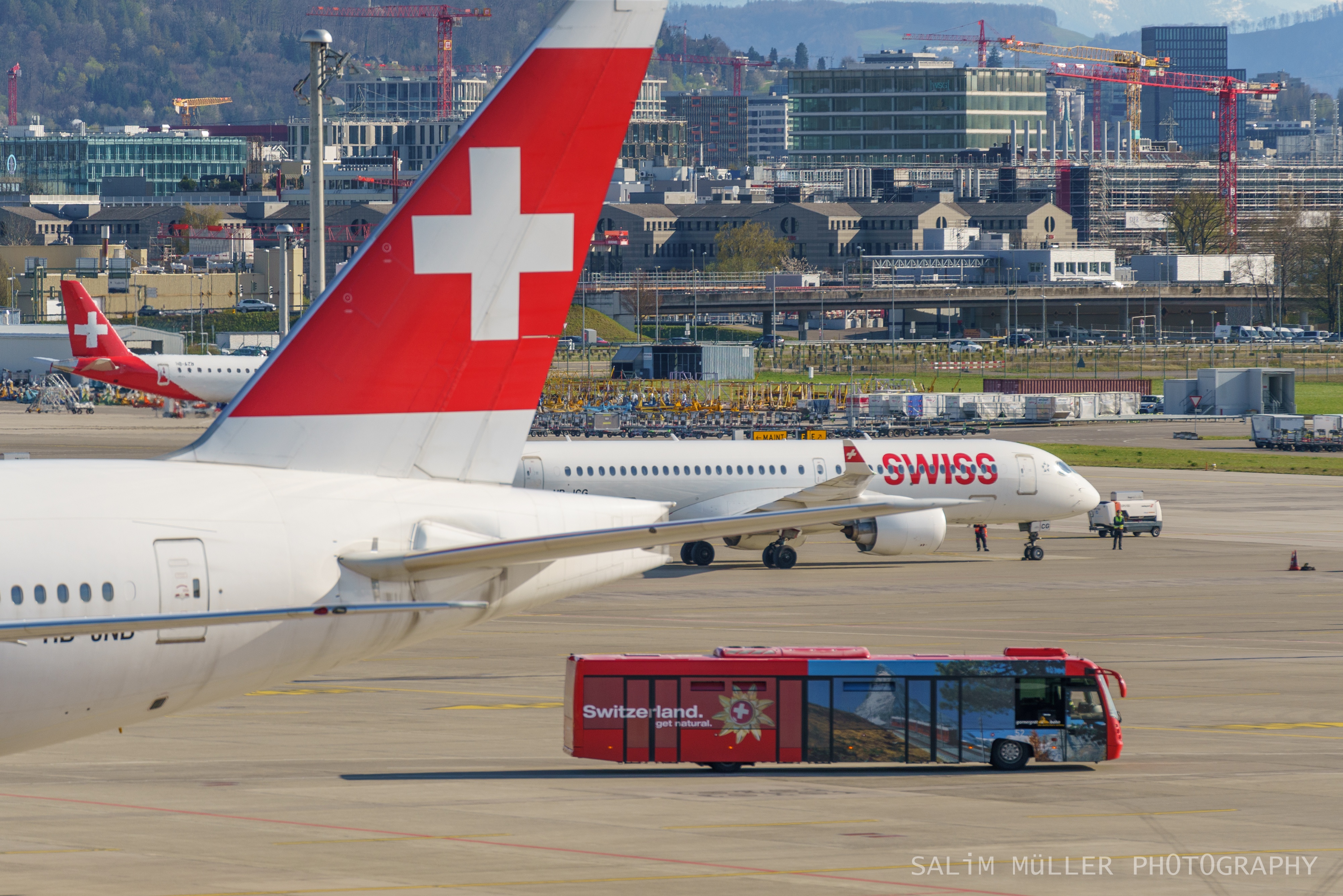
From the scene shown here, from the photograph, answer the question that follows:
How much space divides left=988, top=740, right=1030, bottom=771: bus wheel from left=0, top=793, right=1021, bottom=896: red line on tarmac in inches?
357

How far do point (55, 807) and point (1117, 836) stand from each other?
15.7 metres

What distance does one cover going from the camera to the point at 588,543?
717 inches

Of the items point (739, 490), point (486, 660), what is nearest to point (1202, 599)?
point (739, 490)

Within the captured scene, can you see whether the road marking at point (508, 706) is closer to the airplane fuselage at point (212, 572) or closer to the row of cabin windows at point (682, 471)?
the airplane fuselage at point (212, 572)

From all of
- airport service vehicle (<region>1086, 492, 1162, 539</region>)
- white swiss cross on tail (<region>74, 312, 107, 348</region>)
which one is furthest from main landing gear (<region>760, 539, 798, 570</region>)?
white swiss cross on tail (<region>74, 312, 107, 348</region>)

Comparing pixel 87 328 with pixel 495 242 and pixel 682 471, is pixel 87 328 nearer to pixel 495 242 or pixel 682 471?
pixel 682 471

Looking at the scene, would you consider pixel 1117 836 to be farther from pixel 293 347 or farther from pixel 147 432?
pixel 147 432

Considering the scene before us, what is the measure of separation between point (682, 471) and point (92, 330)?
195ft

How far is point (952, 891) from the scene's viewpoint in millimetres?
21719

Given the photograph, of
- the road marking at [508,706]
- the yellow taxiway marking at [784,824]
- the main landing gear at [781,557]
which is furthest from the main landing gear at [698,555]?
the yellow taxiway marking at [784,824]

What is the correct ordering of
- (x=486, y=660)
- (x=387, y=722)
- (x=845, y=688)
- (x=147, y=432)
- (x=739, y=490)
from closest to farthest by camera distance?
(x=845, y=688) < (x=387, y=722) < (x=486, y=660) < (x=739, y=490) < (x=147, y=432)

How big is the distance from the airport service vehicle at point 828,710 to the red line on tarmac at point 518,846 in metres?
6.04

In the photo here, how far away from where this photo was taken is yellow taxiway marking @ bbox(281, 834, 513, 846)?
23844mm

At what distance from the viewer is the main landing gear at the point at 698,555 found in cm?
6253
